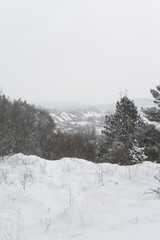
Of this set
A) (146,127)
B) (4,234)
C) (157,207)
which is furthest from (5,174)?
(146,127)

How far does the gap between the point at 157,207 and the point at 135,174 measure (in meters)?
1.78

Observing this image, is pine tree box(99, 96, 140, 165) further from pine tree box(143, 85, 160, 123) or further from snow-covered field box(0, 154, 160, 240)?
snow-covered field box(0, 154, 160, 240)

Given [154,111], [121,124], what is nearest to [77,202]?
[154,111]

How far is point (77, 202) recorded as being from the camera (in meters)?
4.21

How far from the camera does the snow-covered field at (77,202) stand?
317 cm

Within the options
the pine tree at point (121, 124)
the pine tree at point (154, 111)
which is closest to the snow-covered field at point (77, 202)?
the pine tree at point (154, 111)

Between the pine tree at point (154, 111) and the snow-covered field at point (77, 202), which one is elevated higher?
the pine tree at point (154, 111)

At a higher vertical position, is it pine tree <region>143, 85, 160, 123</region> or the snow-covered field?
pine tree <region>143, 85, 160, 123</region>

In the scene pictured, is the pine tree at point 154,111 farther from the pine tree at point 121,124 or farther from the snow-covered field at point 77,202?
the snow-covered field at point 77,202

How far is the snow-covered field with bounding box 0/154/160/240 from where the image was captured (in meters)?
3.17

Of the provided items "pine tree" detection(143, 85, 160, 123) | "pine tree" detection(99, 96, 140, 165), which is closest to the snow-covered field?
"pine tree" detection(143, 85, 160, 123)

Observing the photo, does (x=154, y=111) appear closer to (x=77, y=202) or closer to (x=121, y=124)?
(x=121, y=124)

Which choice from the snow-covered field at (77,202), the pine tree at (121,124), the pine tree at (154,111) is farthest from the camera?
the pine tree at (121,124)

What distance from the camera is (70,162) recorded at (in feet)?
22.1
